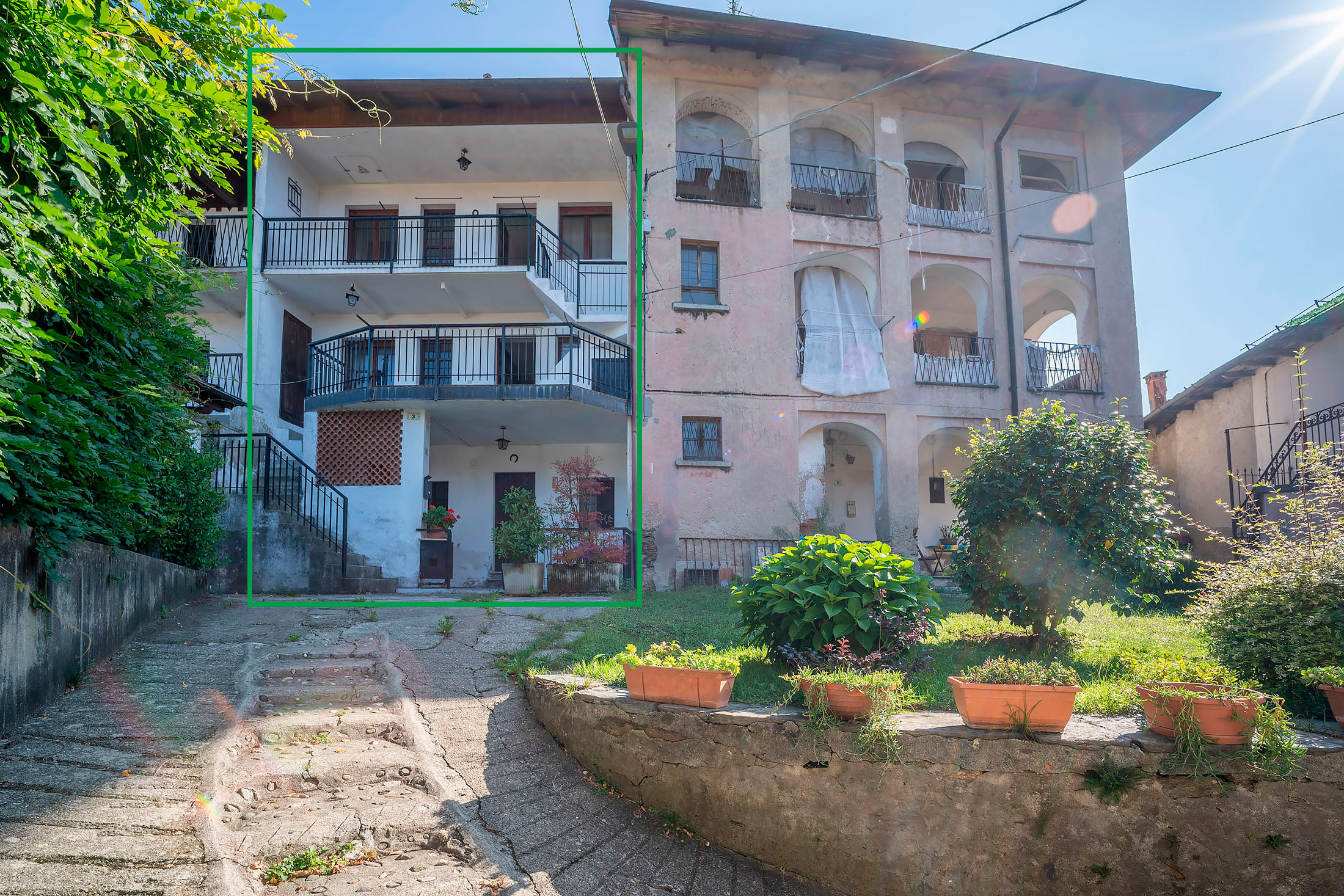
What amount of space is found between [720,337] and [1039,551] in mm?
8078

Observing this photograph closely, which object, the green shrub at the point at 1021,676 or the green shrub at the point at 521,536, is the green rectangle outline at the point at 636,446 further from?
the green shrub at the point at 1021,676

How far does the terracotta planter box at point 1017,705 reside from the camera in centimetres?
426

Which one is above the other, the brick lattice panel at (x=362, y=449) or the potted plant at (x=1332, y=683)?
the brick lattice panel at (x=362, y=449)

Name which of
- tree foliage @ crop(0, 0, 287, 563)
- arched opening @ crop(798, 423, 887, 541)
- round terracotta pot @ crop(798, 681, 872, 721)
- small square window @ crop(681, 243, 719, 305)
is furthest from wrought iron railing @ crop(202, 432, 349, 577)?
round terracotta pot @ crop(798, 681, 872, 721)

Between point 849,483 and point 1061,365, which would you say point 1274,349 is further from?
point 849,483

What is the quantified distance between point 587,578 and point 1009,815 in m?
8.98

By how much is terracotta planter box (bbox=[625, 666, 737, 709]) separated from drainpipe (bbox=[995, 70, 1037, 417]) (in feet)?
39.2

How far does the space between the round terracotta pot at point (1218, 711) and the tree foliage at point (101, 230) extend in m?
5.93

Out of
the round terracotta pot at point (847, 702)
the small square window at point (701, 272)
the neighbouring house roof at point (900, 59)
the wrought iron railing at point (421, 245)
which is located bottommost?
the round terracotta pot at point (847, 702)

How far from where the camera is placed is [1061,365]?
611 inches

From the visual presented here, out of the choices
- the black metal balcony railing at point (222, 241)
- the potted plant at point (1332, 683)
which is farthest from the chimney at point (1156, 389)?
the black metal balcony railing at point (222, 241)

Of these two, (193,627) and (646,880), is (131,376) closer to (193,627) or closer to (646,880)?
(193,627)

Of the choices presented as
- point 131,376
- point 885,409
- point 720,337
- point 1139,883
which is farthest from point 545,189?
point 1139,883

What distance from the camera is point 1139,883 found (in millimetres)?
4211
